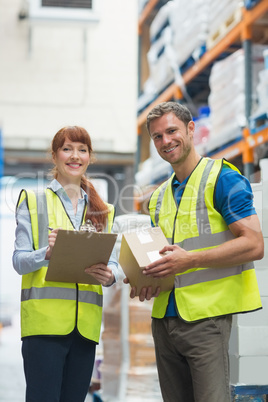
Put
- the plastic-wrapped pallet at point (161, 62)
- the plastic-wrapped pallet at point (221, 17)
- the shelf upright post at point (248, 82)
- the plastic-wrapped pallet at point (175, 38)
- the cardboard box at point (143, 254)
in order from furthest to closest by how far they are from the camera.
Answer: the plastic-wrapped pallet at point (161, 62), the plastic-wrapped pallet at point (175, 38), the plastic-wrapped pallet at point (221, 17), the shelf upright post at point (248, 82), the cardboard box at point (143, 254)

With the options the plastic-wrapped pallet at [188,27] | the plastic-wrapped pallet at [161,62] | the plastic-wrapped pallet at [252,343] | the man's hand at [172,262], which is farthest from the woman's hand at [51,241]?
the plastic-wrapped pallet at [161,62]

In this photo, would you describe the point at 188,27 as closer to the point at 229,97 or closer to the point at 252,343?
the point at 229,97

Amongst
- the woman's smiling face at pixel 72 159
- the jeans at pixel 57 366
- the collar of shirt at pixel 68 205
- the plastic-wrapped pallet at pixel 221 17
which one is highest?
the plastic-wrapped pallet at pixel 221 17

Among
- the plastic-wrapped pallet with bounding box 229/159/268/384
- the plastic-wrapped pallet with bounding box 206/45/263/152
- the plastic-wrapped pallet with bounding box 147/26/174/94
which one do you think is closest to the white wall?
the plastic-wrapped pallet with bounding box 147/26/174/94

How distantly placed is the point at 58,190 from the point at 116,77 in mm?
7668

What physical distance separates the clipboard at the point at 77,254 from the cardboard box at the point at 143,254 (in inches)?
3.6

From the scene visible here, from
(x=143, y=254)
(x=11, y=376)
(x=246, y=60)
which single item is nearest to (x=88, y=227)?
(x=143, y=254)

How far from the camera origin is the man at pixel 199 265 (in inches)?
82.3

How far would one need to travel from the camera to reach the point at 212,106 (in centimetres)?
612

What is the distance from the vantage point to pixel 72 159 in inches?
94.9

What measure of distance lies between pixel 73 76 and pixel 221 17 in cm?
423

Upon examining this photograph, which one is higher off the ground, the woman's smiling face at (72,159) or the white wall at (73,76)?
the white wall at (73,76)

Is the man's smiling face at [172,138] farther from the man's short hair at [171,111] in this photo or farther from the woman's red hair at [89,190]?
the woman's red hair at [89,190]

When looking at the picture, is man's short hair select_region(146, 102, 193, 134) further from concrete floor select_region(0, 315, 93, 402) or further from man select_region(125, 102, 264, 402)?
concrete floor select_region(0, 315, 93, 402)
